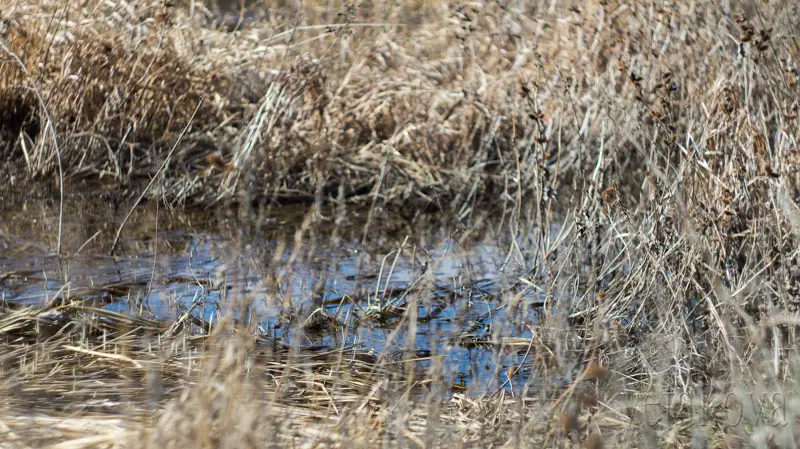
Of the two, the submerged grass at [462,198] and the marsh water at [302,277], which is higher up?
the submerged grass at [462,198]

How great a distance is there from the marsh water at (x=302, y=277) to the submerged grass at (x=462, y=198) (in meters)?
0.08

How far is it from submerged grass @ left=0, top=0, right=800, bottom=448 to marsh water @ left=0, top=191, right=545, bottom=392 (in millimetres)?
79

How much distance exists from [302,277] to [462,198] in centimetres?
213

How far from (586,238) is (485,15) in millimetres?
3134

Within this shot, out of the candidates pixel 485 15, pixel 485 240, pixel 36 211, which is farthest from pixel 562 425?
pixel 485 15

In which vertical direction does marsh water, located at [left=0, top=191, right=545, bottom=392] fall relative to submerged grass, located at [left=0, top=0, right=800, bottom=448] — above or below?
below

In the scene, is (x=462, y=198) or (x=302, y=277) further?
(x=462, y=198)

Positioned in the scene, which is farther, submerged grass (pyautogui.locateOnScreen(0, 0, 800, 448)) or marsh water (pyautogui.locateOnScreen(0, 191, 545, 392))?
marsh water (pyautogui.locateOnScreen(0, 191, 545, 392))

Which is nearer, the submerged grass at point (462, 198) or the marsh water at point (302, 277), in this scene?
the submerged grass at point (462, 198)

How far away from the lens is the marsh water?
4000mm

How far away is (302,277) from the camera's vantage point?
15.5 ft

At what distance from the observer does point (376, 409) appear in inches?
125

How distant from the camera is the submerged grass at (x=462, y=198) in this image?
108 inches

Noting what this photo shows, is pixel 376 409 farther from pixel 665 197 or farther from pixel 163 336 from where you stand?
pixel 665 197
